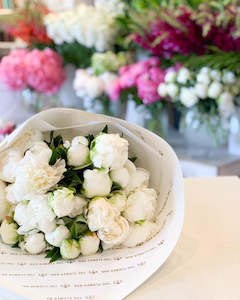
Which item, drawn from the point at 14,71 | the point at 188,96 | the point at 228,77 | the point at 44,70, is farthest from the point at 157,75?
the point at 14,71

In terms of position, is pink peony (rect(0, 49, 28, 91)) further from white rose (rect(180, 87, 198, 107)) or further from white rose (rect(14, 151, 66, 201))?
white rose (rect(14, 151, 66, 201))

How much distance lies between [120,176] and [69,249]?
0.12 m

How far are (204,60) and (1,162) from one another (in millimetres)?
1095

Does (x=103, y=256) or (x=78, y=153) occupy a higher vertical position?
(x=78, y=153)

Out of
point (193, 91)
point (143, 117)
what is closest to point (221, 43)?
point (193, 91)

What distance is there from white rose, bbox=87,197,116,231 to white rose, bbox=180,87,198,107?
1038 millimetres

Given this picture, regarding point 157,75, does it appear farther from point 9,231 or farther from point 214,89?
point 9,231

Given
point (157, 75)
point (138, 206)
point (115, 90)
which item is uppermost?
point (138, 206)

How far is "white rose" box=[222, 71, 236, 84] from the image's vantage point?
1.45 m

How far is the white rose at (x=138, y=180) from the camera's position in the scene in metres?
0.57

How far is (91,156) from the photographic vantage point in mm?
519

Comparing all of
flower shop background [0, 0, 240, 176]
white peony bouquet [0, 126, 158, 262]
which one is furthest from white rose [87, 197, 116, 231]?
flower shop background [0, 0, 240, 176]

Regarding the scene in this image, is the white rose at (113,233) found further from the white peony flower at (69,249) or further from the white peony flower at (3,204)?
Answer: the white peony flower at (3,204)

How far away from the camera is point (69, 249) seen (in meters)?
0.52
